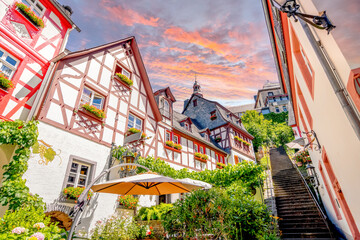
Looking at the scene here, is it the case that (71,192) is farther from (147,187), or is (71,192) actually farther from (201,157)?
(201,157)

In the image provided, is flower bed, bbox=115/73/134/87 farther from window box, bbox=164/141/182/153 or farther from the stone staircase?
the stone staircase

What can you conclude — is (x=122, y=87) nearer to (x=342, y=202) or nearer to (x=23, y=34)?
(x=23, y=34)

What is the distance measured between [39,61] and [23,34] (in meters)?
1.13

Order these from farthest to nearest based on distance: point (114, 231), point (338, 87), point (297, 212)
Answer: point (297, 212)
point (114, 231)
point (338, 87)

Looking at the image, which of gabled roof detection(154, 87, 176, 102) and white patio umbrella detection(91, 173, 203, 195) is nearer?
white patio umbrella detection(91, 173, 203, 195)

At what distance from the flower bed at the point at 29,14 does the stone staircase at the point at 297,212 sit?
Answer: 13.0m

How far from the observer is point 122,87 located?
36.5 feet

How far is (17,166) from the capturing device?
19.2 ft

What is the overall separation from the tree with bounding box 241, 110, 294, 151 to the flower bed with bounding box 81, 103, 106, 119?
25883mm

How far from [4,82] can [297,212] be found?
14.0 meters

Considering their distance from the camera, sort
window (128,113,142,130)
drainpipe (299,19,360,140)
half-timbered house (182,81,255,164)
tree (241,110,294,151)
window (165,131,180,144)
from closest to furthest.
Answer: drainpipe (299,19,360,140) < window (128,113,142,130) < window (165,131,180,144) < half-timbered house (182,81,255,164) < tree (241,110,294,151)

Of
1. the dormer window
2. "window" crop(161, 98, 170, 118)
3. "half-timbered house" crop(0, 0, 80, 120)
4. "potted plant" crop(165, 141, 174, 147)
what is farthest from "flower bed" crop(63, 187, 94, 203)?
the dormer window

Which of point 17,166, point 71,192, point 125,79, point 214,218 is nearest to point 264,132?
point 125,79

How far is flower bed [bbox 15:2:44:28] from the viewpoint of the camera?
310 inches
